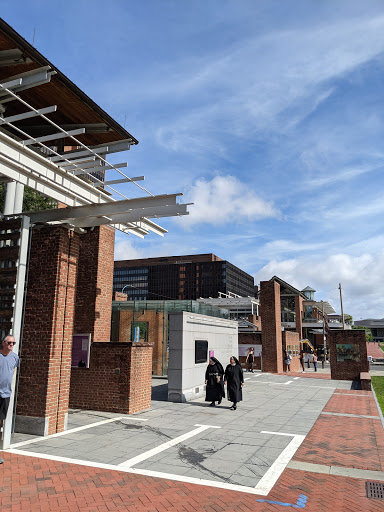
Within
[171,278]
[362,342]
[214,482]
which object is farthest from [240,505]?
[171,278]

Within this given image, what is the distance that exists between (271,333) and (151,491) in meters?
24.5

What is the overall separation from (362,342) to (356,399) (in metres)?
9.26

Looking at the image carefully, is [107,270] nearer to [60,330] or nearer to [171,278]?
[60,330]

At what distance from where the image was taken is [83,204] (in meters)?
9.19

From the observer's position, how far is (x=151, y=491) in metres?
5.42

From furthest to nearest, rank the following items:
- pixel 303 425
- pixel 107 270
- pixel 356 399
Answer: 1. pixel 356 399
2. pixel 107 270
3. pixel 303 425

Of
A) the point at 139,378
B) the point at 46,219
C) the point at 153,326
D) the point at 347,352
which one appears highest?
the point at 46,219

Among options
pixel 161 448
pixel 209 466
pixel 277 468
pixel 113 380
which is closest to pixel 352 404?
pixel 113 380

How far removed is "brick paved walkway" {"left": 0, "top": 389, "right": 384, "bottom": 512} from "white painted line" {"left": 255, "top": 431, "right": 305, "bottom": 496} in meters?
0.10

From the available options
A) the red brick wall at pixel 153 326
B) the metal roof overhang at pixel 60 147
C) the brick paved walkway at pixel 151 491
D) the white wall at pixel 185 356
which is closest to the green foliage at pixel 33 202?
the red brick wall at pixel 153 326

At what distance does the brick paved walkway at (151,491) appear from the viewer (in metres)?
4.98

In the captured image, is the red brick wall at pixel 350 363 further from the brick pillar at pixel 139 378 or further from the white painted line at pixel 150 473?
the white painted line at pixel 150 473

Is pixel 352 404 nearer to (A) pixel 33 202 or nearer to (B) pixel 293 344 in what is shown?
(A) pixel 33 202

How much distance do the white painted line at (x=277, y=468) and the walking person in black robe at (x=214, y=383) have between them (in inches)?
178
